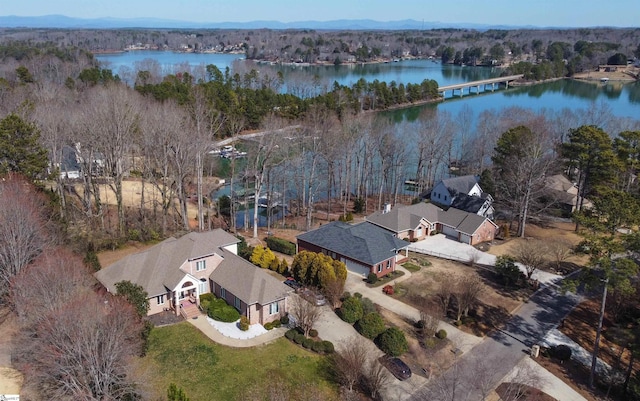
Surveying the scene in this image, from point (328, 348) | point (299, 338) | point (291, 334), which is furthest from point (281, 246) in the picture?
point (328, 348)

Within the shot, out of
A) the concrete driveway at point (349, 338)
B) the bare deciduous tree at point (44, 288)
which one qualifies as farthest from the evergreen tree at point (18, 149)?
the concrete driveway at point (349, 338)

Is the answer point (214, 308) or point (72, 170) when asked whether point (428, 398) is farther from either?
point (72, 170)

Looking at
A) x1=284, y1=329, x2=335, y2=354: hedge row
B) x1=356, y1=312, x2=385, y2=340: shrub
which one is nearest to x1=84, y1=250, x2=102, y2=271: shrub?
x1=284, y1=329, x2=335, y2=354: hedge row

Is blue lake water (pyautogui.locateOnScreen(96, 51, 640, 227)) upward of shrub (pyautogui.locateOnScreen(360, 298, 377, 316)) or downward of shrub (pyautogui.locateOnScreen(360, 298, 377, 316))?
upward

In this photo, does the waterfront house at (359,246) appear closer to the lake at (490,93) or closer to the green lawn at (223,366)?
the green lawn at (223,366)

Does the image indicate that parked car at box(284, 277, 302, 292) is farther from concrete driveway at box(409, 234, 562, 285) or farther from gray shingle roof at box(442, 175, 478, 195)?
gray shingle roof at box(442, 175, 478, 195)

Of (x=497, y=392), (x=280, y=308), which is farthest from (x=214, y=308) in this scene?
(x=497, y=392)
